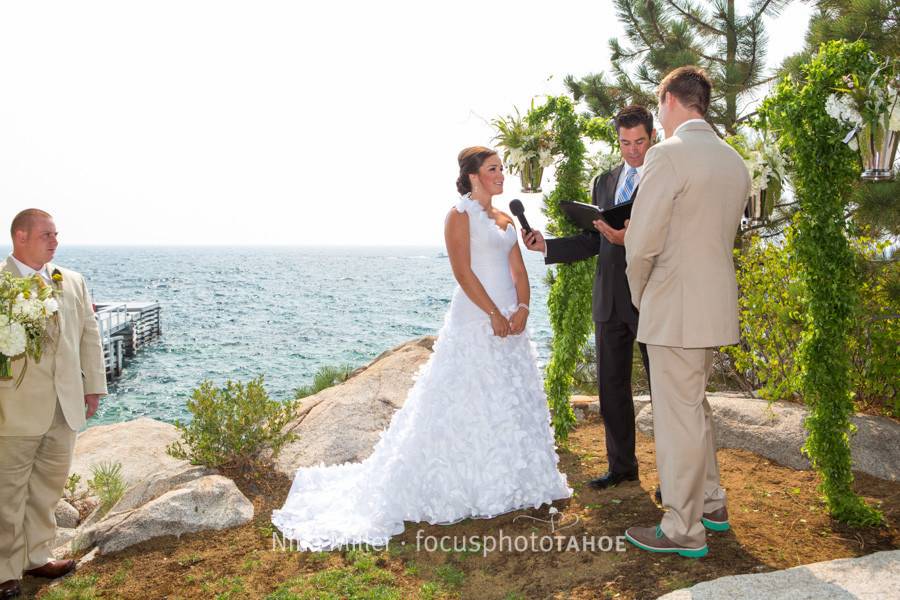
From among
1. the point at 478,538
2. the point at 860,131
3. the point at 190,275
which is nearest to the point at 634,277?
the point at 860,131

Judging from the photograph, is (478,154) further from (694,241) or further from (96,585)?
(96,585)

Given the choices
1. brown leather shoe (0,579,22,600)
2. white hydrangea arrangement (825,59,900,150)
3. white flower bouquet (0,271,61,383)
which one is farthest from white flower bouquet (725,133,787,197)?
brown leather shoe (0,579,22,600)

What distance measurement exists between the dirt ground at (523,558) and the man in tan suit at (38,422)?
27cm

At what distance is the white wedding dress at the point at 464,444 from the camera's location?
4.80 meters

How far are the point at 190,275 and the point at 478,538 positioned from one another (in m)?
130

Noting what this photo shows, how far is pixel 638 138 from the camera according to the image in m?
4.71

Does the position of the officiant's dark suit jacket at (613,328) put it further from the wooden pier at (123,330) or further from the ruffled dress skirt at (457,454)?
the wooden pier at (123,330)

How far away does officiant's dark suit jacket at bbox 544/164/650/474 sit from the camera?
490 cm

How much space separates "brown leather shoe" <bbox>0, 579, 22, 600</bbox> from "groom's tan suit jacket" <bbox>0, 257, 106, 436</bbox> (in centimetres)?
103

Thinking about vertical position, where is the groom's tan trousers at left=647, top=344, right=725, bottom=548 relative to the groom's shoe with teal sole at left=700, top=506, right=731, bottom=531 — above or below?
above

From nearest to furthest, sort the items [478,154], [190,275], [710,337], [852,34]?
[710,337] < [478,154] < [852,34] < [190,275]

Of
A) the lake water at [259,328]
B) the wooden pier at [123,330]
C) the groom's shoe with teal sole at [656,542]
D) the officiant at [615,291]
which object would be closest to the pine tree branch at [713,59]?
the lake water at [259,328]

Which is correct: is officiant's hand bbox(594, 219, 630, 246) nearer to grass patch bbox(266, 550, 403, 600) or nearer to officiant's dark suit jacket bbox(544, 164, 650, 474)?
officiant's dark suit jacket bbox(544, 164, 650, 474)

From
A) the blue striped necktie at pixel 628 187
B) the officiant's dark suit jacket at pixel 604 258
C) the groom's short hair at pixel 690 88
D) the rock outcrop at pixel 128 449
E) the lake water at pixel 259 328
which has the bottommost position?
the lake water at pixel 259 328
